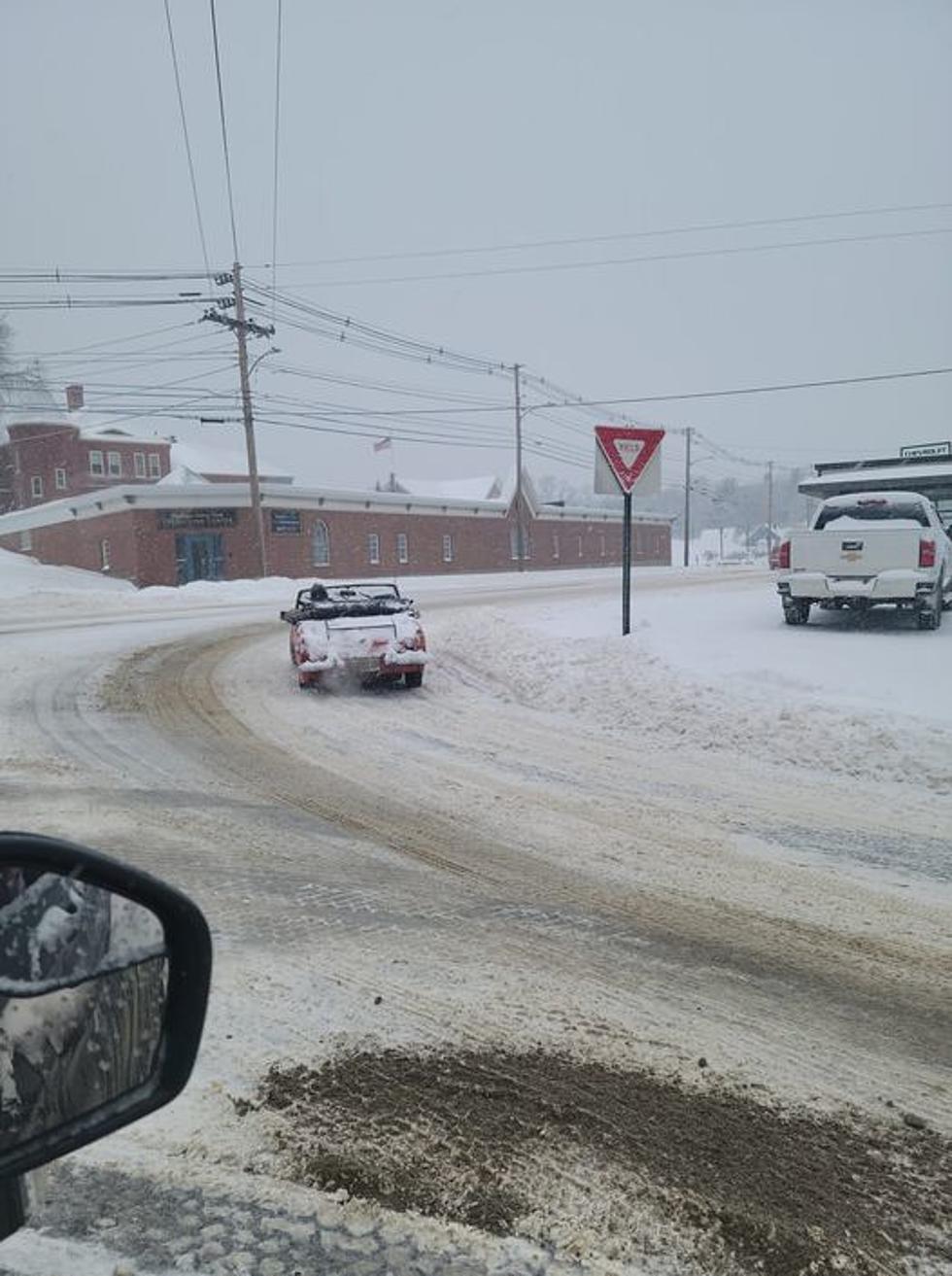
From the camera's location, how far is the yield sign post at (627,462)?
36.6 ft

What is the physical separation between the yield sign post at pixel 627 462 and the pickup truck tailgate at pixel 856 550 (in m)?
2.27

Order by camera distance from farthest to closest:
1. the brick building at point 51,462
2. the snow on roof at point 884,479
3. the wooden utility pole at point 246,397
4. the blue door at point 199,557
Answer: the brick building at point 51,462 < the blue door at point 199,557 < the wooden utility pole at point 246,397 < the snow on roof at point 884,479

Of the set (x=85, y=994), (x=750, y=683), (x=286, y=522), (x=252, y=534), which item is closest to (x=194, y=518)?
(x=252, y=534)

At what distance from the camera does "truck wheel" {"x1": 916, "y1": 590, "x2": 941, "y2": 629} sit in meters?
11.5

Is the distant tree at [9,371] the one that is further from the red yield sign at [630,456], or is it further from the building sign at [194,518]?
the red yield sign at [630,456]

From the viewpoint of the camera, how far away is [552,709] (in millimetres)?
9156

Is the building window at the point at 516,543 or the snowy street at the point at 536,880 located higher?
the building window at the point at 516,543

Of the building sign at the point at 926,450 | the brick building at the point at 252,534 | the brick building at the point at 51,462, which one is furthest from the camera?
the brick building at the point at 51,462

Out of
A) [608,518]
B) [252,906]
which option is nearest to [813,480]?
[252,906]

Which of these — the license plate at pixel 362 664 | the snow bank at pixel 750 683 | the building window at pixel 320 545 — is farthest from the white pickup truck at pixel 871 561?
the building window at pixel 320 545

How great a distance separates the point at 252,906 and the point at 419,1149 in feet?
6.26

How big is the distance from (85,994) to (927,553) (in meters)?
12.0

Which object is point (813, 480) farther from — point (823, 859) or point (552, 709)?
point (823, 859)

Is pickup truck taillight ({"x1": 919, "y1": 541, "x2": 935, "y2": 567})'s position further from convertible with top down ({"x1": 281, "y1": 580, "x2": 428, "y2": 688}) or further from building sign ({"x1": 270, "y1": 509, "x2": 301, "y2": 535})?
building sign ({"x1": 270, "y1": 509, "x2": 301, "y2": 535})
